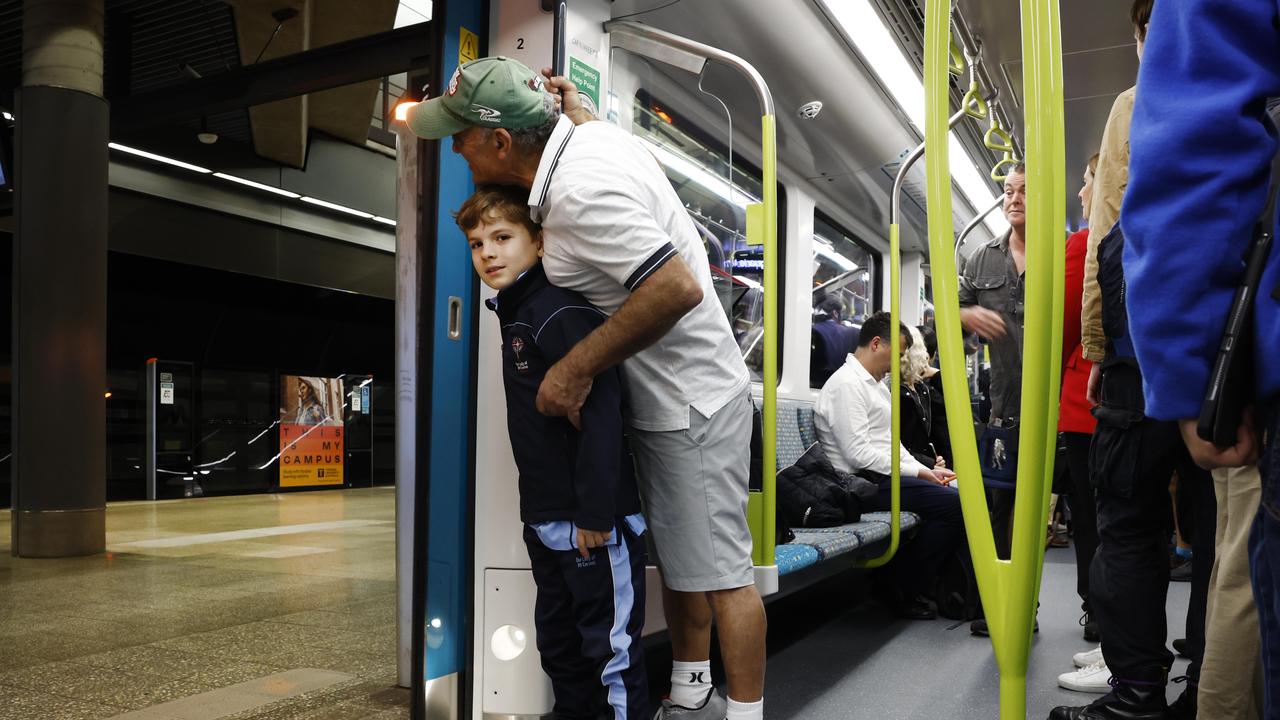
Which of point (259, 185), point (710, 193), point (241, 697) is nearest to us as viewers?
point (241, 697)

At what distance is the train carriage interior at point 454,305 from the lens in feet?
8.13

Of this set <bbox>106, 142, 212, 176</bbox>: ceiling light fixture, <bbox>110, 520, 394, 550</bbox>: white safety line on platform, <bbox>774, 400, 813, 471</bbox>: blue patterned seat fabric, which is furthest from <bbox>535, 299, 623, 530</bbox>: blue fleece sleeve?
<bbox>106, 142, 212, 176</bbox>: ceiling light fixture

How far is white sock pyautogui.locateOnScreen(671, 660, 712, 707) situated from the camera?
2312 millimetres

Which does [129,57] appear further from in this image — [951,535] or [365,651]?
[951,535]

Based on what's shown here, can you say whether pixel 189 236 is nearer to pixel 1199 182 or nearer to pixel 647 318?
pixel 647 318

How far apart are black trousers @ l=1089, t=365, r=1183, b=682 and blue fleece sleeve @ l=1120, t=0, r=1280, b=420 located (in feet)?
4.88

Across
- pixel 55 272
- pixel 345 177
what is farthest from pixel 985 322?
A: pixel 345 177

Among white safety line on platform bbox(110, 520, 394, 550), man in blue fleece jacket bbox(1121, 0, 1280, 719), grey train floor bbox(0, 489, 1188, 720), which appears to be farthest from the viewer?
white safety line on platform bbox(110, 520, 394, 550)

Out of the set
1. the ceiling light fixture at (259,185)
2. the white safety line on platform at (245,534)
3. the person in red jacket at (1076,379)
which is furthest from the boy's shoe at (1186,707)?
the ceiling light fixture at (259,185)

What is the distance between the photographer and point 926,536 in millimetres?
4402

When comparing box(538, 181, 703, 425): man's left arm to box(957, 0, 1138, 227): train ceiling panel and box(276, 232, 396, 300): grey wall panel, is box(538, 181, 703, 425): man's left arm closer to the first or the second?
box(957, 0, 1138, 227): train ceiling panel

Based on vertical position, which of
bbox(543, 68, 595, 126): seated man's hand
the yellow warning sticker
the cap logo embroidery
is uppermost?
the yellow warning sticker

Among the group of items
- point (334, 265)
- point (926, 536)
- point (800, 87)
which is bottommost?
point (926, 536)

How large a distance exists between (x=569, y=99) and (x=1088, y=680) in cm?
234
